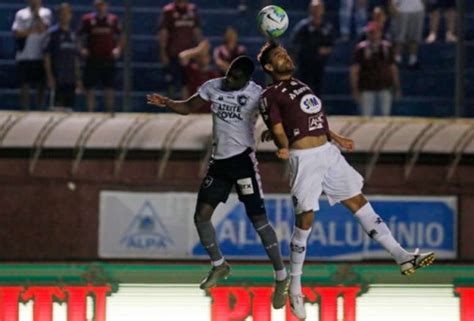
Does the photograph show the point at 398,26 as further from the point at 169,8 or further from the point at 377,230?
the point at 377,230

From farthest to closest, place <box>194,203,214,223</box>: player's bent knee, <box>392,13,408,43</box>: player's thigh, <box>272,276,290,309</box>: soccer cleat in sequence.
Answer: <box>392,13,408,43</box>: player's thigh, <box>194,203,214,223</box>: player's bent knee, <box>272,276,290,309</box>: soccer cleat

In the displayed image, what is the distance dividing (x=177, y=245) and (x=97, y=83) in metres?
2.51

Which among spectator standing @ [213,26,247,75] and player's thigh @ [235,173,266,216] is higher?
spectator standing @ [213,26,247,75]

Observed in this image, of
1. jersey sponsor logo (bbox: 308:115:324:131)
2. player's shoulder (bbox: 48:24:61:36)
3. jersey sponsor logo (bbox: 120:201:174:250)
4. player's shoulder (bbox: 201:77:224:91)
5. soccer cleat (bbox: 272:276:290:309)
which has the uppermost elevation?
player's shoulder (bbox: 48:24:61:36)

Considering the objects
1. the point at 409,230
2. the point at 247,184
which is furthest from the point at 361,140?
the point at 247,184

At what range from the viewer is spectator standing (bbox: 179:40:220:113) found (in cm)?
2511

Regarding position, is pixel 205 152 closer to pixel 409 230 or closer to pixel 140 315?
pixel 409 230

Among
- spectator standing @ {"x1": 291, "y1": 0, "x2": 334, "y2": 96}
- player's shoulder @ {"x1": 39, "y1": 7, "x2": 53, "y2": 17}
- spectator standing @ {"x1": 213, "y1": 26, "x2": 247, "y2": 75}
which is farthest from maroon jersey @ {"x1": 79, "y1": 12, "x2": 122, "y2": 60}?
spectator standing @ {"x1": 291, "y1": 0, "x2": 334, "y2": 96}

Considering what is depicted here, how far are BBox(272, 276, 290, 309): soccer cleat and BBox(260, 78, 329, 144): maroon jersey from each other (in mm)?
1302

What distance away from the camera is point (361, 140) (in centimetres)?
2412

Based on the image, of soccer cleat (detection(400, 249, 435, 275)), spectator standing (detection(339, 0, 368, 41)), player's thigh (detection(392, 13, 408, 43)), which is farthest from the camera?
spectator standing (detection(339, 0, 368, 41))

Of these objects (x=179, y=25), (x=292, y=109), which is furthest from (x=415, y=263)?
(x=179, y=25)

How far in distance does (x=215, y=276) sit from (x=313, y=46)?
8.34m

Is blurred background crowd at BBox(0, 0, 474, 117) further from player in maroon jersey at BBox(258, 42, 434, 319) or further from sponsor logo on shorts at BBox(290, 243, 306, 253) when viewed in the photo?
sponsor logo on shorts at BBox(290, 243, 306, 253)
